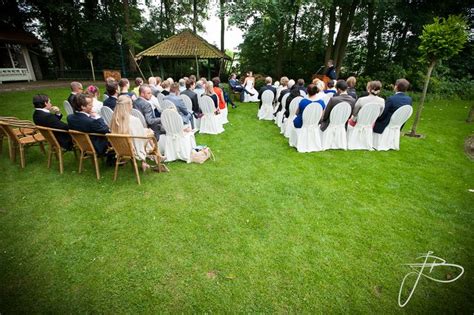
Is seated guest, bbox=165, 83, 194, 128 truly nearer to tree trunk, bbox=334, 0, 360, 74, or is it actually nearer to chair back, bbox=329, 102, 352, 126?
chair back, bbox=329, 102, 352, 126

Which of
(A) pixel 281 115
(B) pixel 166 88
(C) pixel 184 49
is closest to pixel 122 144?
(B) pixel 166 88

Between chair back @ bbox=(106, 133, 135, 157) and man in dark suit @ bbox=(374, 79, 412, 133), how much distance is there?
576cm

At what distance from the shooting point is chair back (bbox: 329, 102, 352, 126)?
546 cm

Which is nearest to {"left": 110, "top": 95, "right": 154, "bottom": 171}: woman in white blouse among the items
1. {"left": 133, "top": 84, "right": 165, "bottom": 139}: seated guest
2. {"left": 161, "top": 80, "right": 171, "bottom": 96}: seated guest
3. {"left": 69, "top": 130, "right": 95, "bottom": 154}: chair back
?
{"left": 69, "top": 130, "right": 95, "bottom": 154}: chair back

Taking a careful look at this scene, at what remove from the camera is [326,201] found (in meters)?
3.87

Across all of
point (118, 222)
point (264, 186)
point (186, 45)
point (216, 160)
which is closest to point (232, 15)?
point (186, 45)

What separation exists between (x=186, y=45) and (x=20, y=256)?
14.3 m

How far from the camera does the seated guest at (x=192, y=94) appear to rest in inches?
274

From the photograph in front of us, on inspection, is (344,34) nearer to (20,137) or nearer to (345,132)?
(345,132)

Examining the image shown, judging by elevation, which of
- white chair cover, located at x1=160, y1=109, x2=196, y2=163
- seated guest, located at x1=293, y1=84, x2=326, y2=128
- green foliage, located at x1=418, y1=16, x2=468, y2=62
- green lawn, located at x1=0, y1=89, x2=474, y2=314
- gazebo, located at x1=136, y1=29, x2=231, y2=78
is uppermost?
gazebo, located at x1=136, y1=29, x2=231, y2=78

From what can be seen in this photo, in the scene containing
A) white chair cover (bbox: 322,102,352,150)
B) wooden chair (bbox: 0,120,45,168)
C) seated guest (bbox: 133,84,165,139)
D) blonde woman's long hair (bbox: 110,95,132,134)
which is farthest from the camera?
white chair cover (bbox: 322,102,352,150)

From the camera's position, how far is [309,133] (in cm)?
587

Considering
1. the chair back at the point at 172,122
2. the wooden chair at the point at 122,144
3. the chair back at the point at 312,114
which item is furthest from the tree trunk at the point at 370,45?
the wooden chair at the point at 122,144

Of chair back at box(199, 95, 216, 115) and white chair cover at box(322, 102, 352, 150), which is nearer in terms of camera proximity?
white chair cover at box(322, 102, 352, 150)
